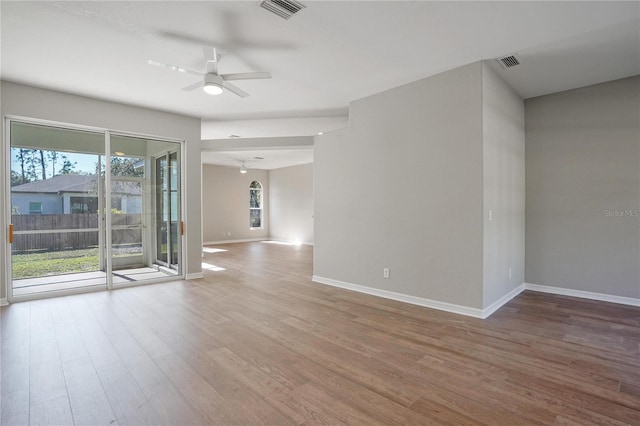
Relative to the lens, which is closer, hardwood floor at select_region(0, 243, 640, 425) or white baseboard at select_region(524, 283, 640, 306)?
hardwood floor at select_region(0, 243, 640, 425)

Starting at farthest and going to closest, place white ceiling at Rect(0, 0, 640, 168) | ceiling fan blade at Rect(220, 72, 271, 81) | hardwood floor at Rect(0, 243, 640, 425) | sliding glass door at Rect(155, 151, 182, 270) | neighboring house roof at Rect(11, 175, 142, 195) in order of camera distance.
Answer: sliding glass door at Rect(155, 151, 182, 270) → neighboring house roof at Rect(11, 175, 142, 195) → ceiling fan blade at Rect(220, 72, 271, 81) → white ceiling at Rect(0, 0, 640, 168) → hardwood floor at Rect(0, 243, 640, 425)

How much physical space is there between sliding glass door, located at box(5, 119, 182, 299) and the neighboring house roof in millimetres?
Answer: 11

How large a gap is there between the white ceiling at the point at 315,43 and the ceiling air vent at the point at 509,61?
81 mm

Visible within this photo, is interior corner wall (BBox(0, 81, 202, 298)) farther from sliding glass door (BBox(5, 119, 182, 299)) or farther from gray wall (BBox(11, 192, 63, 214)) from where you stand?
gray wall (BBox(11, 192, 63, 214))

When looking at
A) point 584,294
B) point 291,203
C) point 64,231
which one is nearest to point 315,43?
point 64,231

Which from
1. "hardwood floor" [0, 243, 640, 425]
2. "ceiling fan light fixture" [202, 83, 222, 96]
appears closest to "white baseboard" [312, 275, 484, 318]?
"hardwood floor" [0, 243, 640, 425]

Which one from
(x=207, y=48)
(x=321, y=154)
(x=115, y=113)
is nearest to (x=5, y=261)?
(x=115, y=113)

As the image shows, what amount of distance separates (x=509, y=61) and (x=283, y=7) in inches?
102

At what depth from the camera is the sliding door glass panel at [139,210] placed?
16.3 feet

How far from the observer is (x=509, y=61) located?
11.3 ft

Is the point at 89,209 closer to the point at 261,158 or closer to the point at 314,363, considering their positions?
the point at 314,363

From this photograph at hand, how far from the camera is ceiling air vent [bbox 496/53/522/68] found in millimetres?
3355

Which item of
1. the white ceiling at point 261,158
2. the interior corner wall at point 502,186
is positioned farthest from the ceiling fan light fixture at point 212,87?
the white ceiling at point 261,158

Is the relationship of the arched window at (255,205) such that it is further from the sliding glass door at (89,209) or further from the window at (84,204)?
the window at (84,204)
